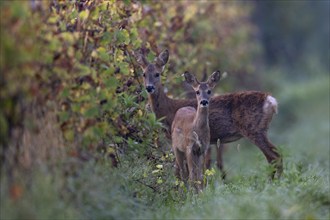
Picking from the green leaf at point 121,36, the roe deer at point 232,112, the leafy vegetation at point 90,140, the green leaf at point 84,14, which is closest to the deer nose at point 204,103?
the leafy vegetation at point 90,140

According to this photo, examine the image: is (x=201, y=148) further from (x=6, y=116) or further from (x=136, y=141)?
(x=6, y=116)

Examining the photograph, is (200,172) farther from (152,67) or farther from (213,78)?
(152,67)

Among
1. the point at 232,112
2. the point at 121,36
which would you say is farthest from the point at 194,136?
the point at 121,36

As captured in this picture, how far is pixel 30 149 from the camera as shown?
7.53m

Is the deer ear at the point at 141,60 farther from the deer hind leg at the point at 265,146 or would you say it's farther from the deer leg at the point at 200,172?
the deer hind leg at the point at 265,146

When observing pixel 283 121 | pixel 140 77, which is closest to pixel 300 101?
pixel 283 121

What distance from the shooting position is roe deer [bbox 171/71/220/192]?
1076 cm

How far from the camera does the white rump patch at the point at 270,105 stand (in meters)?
12.0

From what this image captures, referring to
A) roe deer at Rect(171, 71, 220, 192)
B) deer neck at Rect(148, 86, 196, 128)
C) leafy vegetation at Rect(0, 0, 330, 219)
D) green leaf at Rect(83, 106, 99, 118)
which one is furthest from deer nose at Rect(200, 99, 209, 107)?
green leaf at Rect(83, 106, 99, 118)

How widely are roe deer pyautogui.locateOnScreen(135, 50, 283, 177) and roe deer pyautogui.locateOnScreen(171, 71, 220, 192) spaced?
62 cm

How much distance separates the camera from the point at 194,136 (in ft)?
35.7

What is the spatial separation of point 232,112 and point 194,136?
1.56m

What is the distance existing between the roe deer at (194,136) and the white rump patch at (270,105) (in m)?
1.08

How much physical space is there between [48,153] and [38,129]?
0.76ft
